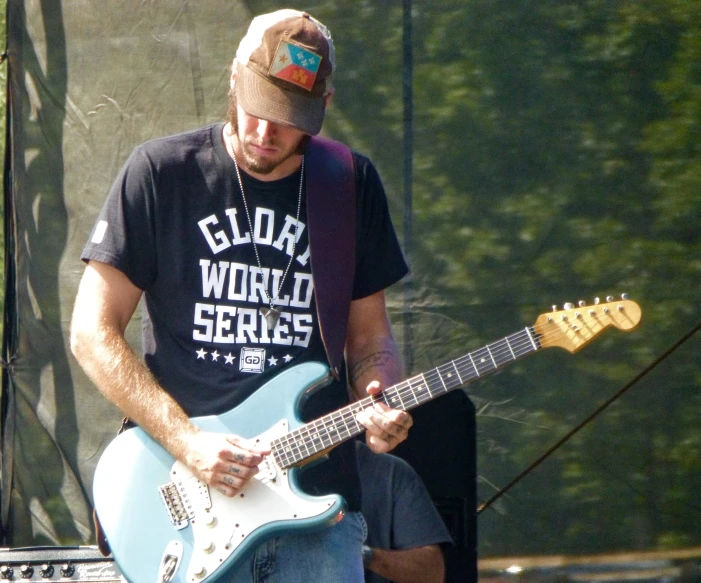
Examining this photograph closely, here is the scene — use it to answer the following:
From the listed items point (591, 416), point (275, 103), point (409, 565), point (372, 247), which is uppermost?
point (275, 103)

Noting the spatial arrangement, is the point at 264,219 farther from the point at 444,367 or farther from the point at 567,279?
the point at 567,279

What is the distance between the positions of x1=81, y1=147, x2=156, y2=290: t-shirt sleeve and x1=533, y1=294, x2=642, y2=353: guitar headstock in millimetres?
952

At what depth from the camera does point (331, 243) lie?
2.69 meters

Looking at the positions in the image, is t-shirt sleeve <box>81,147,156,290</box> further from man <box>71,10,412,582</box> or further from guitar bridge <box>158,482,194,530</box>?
guitar bridge <box>158,482,194,530</box>

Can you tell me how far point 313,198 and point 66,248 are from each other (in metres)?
1.84

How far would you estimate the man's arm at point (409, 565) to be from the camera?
3.40 m

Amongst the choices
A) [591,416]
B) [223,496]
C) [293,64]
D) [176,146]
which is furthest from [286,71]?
[591,416]

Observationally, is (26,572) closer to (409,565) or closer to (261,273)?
(409,565)

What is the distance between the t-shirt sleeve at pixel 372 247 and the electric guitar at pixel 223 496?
12.3 inches

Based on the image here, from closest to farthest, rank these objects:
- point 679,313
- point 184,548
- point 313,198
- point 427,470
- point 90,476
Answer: point 184,548
point 313,198
point 427,470
point 679,313
point 90,476

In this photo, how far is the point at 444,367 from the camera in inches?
105

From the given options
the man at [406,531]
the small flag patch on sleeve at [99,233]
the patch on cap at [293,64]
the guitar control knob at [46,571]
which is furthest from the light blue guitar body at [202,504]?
the guitar control knob at [46,571]

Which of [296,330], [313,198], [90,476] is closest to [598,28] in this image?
[313,198]

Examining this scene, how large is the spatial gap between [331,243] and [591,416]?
1472mm
